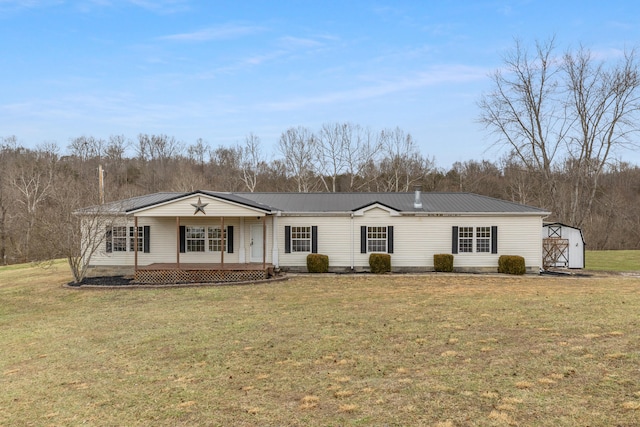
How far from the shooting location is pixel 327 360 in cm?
720

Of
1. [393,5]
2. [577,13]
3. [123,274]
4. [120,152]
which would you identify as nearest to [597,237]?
[577,13]

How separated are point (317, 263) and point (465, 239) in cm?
710

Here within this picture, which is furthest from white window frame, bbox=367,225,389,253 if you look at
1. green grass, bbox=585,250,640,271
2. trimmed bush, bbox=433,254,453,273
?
green grass, bbox=585,250,640,271

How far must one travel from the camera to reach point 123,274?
1948 centimetres

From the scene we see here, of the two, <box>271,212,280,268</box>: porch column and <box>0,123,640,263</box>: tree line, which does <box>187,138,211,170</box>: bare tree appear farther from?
<box>271,212,280,268</box>: porch column

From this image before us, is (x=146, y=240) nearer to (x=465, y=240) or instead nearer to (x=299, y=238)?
(x=299, y=238)

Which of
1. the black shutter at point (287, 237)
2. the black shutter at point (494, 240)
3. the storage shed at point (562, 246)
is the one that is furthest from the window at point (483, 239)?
the black shutter at point (287, 237)

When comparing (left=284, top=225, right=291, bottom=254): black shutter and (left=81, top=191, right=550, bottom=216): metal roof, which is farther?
(left=284, top=225, right=291, bottom=254): black shutter

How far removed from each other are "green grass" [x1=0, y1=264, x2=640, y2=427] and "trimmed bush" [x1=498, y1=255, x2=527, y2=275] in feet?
17.3

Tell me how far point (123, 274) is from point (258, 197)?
7587mm

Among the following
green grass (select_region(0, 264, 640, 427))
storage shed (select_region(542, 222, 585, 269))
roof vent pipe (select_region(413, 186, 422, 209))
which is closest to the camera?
green grass (select_region(0, 264, 640, 427))

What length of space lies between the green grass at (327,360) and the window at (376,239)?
6.29 meters

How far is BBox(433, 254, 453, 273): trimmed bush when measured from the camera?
1941 cm

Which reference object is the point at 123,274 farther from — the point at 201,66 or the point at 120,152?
the point at 120,152
